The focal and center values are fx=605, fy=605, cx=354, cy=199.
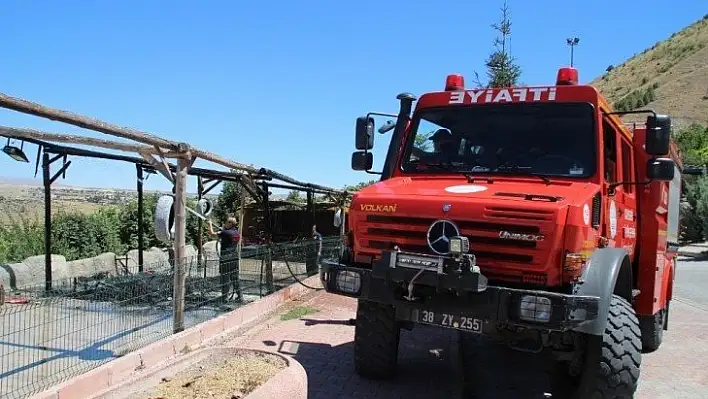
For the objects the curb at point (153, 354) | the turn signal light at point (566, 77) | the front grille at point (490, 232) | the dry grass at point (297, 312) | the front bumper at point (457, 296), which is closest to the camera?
the front bumper at point (457, 296)

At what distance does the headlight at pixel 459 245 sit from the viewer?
168 inches

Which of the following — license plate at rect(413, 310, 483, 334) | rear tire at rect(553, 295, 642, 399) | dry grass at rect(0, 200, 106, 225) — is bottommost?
rear tire at rect(553, 295, 642, 399)

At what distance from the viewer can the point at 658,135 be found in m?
5.05

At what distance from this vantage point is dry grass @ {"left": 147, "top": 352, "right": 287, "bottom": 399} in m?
4.64

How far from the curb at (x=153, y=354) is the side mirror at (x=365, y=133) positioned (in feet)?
9.26

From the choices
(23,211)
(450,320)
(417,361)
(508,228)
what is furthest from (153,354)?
(23,211)

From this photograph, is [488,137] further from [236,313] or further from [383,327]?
[236,313]

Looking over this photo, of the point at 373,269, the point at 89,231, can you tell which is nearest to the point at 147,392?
the point at 373,269

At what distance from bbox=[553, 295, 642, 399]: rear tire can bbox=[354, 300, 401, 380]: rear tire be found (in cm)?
170

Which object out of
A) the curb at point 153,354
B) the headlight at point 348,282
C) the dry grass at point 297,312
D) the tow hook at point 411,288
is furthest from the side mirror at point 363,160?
the dry grass at point 297,312

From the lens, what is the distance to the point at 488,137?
18.2 feet

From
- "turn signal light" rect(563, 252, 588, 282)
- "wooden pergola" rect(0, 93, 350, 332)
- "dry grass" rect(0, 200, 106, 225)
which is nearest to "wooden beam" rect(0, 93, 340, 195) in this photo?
"wooden pergola" rect(0, 93, 350, 332)

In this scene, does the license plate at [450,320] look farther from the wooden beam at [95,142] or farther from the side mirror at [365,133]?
the wooden beam at [95,142]

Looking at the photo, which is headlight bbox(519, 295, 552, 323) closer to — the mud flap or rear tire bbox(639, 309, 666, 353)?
the mud flap
